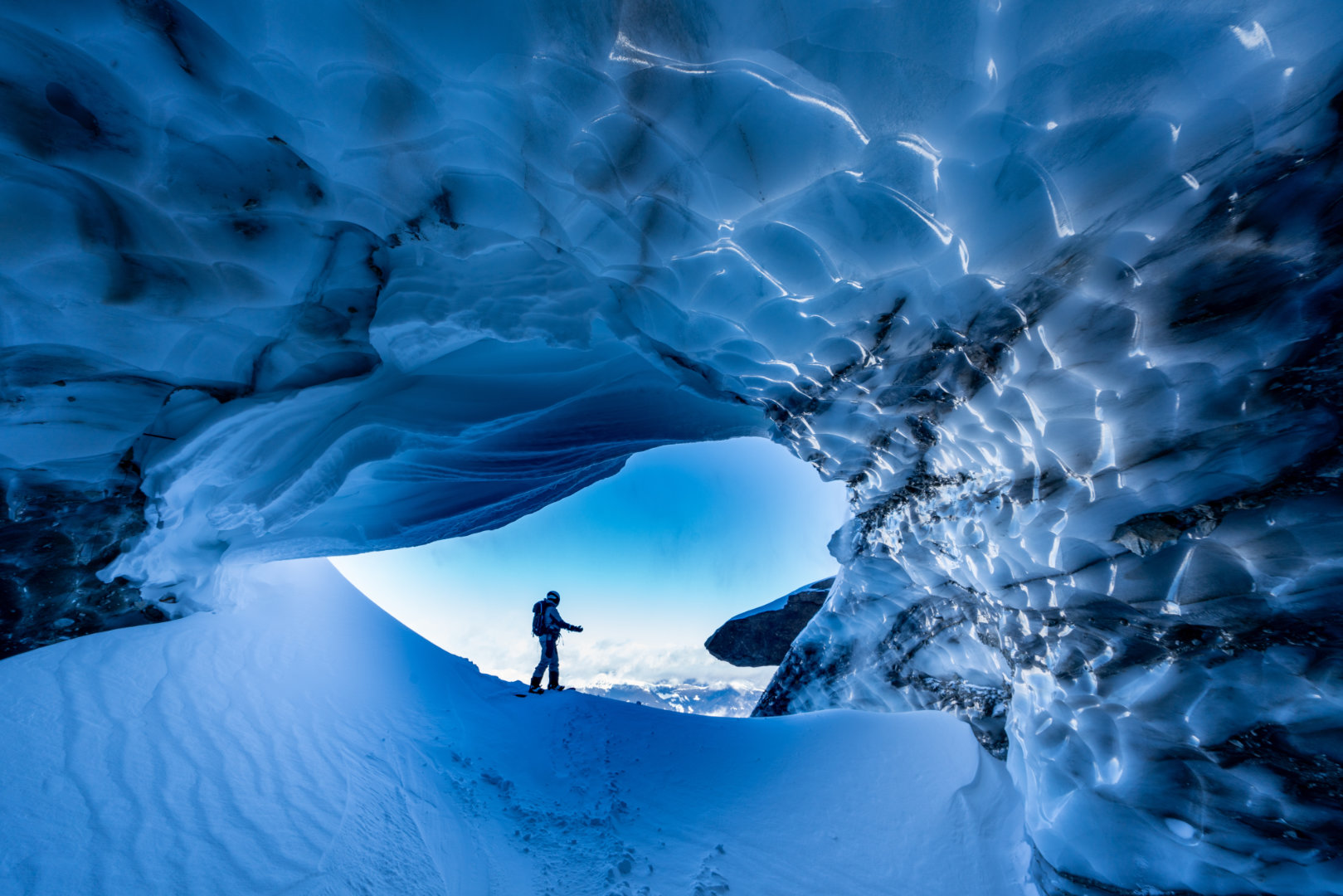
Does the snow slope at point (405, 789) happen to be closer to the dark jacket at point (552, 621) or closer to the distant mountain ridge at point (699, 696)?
the dark jacket at point (552, 621)

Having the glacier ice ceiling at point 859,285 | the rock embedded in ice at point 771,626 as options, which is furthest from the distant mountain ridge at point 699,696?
the glacier ice ceiling at point 859,285

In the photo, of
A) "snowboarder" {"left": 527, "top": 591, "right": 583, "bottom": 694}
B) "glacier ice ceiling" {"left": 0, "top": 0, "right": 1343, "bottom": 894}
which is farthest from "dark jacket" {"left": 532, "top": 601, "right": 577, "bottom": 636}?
"glacier ice ceiling" {"left": 0, "top": 0, "right": 1343, "bottom": 894}

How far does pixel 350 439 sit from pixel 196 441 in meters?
0.91

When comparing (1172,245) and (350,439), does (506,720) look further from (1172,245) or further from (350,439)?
(1172,245)

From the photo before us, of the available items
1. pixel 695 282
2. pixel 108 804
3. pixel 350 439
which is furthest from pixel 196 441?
pixel 695 282

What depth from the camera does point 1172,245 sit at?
172 centimetres

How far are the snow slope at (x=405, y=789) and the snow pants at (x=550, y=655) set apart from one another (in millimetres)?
1139

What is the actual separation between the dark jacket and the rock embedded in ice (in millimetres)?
5712

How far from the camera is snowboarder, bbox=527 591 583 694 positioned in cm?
592

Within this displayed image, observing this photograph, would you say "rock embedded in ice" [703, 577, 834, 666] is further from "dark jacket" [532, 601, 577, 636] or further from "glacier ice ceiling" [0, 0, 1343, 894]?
"glacier ice ceiling" [0, 0, 1343, 894]

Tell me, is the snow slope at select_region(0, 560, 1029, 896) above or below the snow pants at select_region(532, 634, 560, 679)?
below

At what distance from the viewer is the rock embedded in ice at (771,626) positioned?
34.7ft

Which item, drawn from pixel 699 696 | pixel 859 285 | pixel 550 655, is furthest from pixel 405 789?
pixel 699 696

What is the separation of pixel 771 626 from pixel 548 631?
611 cm
